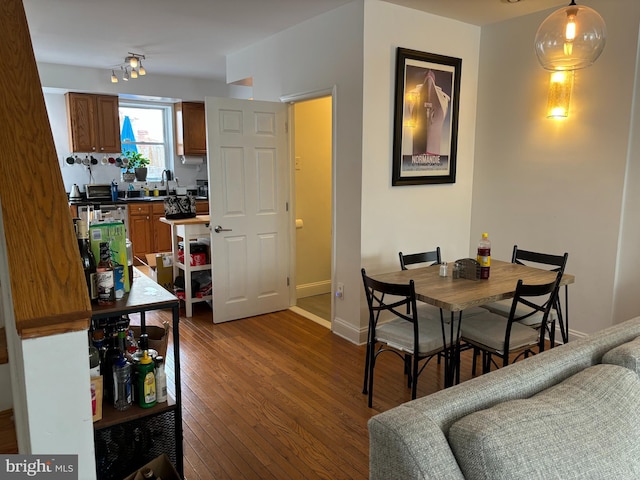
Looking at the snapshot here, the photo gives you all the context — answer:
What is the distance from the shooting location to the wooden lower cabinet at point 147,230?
6.89 m

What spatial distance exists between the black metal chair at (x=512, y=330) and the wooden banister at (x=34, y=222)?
2154 millimetres

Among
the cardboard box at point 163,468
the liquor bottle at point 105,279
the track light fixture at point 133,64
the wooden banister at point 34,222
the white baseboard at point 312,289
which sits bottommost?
the white baseboard at point 312,289

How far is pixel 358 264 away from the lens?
147 inches

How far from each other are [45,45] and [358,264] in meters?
4.12

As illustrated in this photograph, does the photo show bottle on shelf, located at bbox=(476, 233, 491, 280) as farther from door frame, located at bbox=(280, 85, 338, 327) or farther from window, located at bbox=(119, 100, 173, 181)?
window, located at bbox=(119, 100, 173, 181)

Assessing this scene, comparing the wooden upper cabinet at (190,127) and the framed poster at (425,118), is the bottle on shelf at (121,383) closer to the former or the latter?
the framed poster at (425,118)

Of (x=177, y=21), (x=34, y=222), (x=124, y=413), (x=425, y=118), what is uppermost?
(x=177, y=21)

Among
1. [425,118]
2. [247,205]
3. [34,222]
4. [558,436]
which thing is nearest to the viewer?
[34,222]

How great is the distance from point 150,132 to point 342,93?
4.90 m

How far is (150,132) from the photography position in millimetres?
7594

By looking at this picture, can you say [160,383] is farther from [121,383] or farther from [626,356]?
[626,356]

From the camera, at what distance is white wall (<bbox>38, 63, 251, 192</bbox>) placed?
20.1ft

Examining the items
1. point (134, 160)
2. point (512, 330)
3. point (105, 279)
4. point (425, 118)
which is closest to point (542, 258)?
point (512, 330)

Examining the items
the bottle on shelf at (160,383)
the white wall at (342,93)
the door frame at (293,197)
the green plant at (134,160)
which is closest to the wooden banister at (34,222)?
the bottle on shelf at (160,383)
